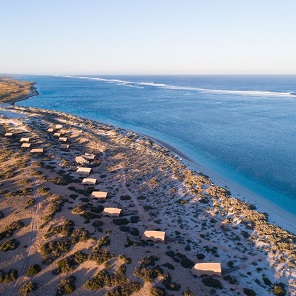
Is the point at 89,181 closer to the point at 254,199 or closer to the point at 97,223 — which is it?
the point at 97,223

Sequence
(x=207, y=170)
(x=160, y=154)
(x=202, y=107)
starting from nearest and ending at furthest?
(x=207, y=170), (x=160, y=154), (x=202, y=107)

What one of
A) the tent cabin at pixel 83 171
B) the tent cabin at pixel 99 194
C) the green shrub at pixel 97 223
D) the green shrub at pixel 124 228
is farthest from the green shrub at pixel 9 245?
the tent cabin at pixel 83 171

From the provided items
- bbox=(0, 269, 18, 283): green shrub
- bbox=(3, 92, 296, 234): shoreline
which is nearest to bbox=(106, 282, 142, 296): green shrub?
bbox=(0, 269, 18, 283): green shrub

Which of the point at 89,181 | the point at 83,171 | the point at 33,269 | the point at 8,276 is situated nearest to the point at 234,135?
the point at 83,171

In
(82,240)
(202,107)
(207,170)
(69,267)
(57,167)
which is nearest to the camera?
(69,267)

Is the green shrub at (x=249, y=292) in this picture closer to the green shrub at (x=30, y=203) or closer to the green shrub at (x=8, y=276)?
the green shrub at (x=8, y=276)

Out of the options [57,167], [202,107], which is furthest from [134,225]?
[202,107]

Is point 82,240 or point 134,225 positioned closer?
point 82,240

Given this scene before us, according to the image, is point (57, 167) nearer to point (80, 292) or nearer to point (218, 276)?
point (80, 292)
